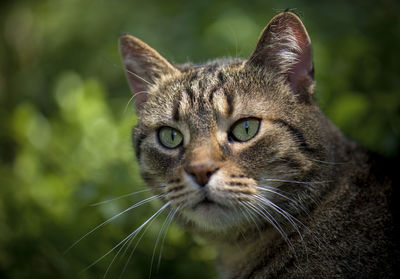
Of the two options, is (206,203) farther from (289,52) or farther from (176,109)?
(289,52)

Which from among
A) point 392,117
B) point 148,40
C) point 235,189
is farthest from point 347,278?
point 148,40

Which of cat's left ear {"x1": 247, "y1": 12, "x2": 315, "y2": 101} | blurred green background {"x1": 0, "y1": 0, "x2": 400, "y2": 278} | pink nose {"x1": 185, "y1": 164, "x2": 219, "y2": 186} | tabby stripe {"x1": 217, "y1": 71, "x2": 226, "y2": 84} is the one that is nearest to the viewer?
pink nose {"x1": 185, "y1": 164, "x2": 219, "y2": 186}

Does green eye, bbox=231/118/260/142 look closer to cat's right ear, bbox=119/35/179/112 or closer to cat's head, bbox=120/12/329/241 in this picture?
cat's head, bbox=120/12/329/241

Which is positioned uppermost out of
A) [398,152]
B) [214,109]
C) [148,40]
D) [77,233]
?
[148,40]

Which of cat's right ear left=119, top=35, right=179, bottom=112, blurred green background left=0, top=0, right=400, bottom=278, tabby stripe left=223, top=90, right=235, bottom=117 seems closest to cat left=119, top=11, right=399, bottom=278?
tabby stripe left=223, top=90, right=235, bottom=117

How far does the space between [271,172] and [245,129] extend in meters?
0.28

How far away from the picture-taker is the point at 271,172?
7.63 ft

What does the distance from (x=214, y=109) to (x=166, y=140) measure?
1.31 ft

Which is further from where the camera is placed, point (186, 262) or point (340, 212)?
point (186, 262)

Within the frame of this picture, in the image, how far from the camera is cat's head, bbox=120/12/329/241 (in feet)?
7.36

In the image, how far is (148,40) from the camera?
16.8 feet

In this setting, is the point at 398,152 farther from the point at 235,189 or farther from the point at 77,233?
the point at 77,233

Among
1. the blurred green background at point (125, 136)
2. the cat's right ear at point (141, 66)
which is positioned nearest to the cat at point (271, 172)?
the cat's right ear at point (141, 66)

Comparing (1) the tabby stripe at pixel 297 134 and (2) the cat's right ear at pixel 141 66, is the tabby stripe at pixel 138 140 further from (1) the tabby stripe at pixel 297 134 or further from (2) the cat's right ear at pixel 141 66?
(1) the tabby stripe at pixel 297 134
